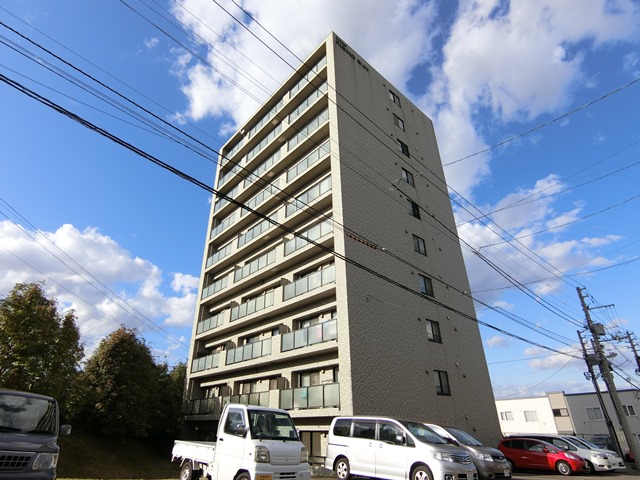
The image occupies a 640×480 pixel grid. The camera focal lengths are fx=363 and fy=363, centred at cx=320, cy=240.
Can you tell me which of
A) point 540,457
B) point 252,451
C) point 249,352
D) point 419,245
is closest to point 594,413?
point 540,457

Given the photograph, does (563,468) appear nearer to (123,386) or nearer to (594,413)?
(123,386)

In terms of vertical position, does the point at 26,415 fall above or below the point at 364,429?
above

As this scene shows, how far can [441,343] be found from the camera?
20234 millimetres

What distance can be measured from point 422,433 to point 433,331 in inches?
448

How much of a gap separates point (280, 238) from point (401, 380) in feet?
39.8

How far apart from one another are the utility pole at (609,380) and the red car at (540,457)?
17.7ft

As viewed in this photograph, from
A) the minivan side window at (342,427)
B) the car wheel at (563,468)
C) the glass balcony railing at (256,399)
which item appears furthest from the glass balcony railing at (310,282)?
the car wheel at (563,468)

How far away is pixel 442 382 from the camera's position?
19.1 meters

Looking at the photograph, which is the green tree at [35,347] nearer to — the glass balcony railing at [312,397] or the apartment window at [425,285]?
the glass balcony railing at [312,397]

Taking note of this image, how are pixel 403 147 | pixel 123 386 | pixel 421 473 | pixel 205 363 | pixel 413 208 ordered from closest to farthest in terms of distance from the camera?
pixel 421 473 → pixel 123 386 → pixel 413 208 → pixel 205 363 → pixel 403 147

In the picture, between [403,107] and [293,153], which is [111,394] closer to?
[293,153]

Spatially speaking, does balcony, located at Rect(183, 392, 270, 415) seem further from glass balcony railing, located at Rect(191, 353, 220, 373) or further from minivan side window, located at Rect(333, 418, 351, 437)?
minivan side window, located at Rect(333, 418, 351, 437)

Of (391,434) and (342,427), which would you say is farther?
(342,427)

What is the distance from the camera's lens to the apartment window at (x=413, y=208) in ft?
77.6
